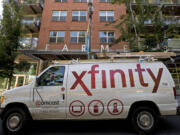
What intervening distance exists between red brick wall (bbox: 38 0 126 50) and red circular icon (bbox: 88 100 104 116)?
1265 centimetres

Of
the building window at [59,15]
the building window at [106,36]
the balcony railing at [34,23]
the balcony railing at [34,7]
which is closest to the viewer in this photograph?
the building window at [106,36]

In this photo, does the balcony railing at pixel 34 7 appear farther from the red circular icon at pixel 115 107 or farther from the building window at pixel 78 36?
the red circular icon at pixel 115 107

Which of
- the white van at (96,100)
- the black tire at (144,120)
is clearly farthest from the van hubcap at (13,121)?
the black tire at (144,120)

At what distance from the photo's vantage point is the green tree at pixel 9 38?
9052mm

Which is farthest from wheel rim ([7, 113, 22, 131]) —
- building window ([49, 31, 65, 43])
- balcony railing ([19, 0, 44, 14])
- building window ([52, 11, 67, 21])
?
balcony railing ([19, 0, 44, 14])

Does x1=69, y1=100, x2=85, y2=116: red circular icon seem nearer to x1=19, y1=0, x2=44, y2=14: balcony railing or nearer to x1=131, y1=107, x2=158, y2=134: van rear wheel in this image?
x1=131, y1=107, x2=158, y2=134: van rear wheel

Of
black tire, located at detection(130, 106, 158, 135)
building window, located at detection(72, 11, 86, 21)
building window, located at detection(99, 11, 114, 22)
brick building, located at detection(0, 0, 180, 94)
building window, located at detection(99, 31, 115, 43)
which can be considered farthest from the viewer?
building window, located at detection(72, 11, 86, 21)

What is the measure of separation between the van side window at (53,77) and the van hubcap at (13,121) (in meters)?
1.36

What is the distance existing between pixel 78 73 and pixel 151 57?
2886 mm

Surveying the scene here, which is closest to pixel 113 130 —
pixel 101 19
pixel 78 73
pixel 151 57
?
pixel 78 73

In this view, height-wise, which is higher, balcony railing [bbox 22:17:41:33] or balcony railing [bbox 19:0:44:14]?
balcony railing [bbox 19:0:44:14]

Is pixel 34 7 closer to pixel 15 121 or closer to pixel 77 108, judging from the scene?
pixel 15 121

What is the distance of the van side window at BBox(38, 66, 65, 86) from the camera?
420cm

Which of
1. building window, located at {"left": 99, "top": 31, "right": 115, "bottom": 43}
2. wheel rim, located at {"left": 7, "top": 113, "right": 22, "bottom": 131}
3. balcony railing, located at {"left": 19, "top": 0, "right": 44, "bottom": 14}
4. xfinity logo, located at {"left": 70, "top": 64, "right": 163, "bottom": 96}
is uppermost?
balcony railing, located at {"left": 19, "top": 0, "right": 44, "bottom": 14}
